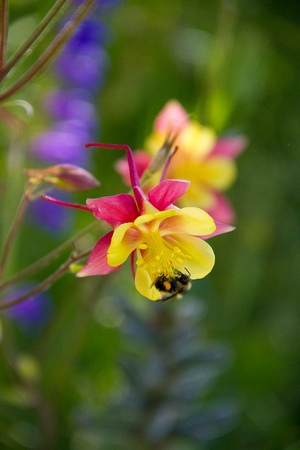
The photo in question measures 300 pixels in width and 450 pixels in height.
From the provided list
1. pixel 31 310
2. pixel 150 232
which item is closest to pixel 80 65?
pixel 31 310

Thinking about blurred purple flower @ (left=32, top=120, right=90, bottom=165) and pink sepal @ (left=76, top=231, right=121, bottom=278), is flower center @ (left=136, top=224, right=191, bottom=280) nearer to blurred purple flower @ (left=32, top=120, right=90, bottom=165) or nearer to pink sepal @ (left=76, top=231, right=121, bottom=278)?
pink sepal @ (left=76, top=231, right=121, bottom=278)

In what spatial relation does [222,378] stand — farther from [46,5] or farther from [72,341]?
[46,5]

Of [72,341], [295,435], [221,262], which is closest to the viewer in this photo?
[72,341]

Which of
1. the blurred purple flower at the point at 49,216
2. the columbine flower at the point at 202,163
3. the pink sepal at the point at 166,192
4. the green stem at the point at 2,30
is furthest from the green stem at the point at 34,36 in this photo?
the blurred purple flower at the point at 49,216

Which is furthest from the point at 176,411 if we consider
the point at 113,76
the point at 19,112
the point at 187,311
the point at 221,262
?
the point at 113,76

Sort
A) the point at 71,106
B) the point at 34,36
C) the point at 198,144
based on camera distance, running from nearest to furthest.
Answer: the point at 34,36
the point at 198,144
the point at 71,106

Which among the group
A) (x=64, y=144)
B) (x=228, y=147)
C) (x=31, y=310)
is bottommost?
(x=31, y=310)

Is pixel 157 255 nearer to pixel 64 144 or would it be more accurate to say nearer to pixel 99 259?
pixel 99 259

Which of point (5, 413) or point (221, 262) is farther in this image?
point (221, 262)

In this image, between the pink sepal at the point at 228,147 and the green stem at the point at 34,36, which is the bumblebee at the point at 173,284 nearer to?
the green stem at the point at 34,36
